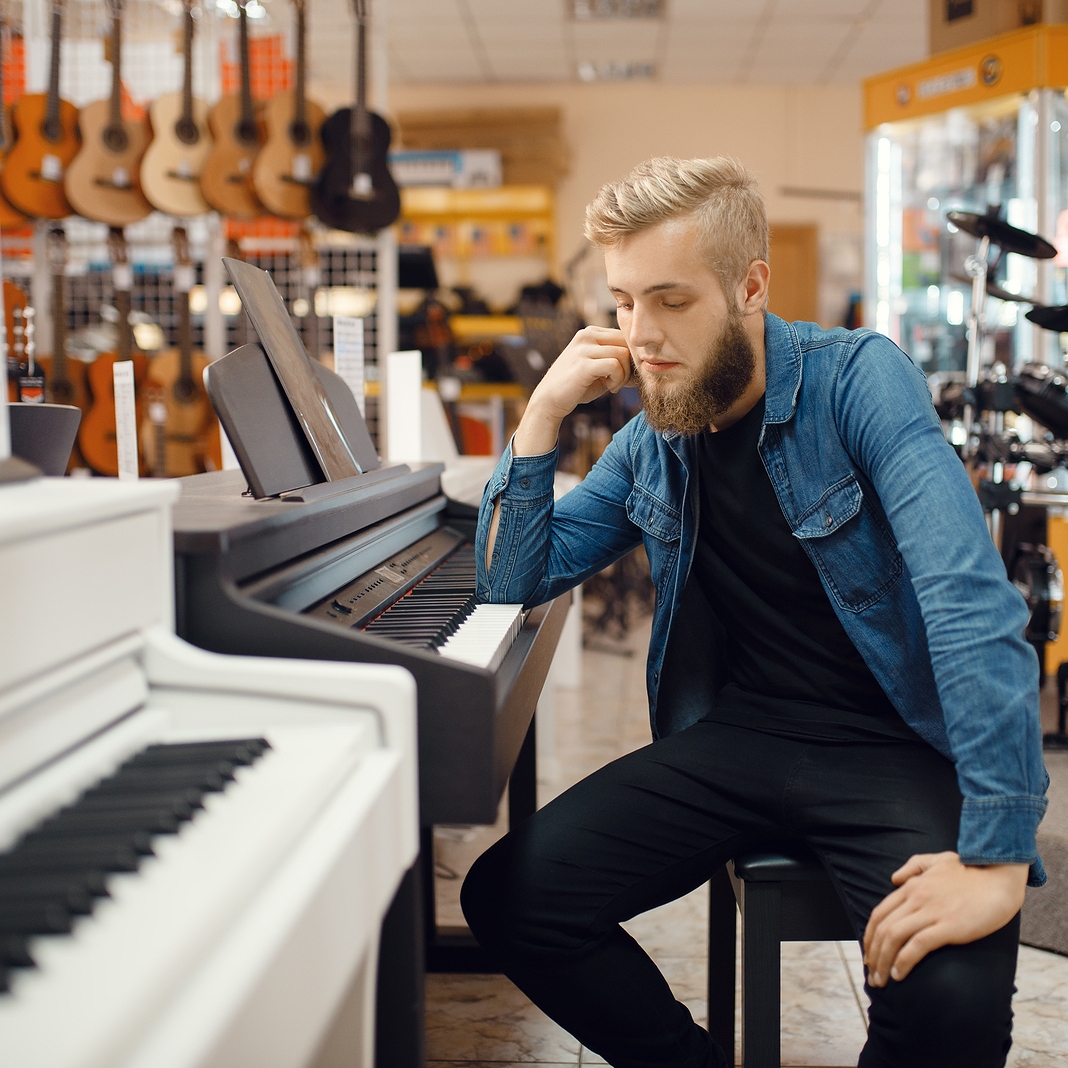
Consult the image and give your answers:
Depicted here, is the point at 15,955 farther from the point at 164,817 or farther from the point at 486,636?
the point at 486,636

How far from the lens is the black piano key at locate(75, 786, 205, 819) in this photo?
708 mm

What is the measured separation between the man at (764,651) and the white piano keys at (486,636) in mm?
79

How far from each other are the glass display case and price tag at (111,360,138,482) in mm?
3112

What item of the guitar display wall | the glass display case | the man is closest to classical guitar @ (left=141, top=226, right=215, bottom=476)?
the guitar display wall

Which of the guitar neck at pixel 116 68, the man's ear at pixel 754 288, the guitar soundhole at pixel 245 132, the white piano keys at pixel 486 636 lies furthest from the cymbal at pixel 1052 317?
the guitar neck at pixel 116 68

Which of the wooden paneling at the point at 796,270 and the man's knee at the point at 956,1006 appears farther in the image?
the wooden paneling at the point at 796,270

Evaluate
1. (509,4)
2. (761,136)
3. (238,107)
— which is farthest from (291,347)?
(761,136)

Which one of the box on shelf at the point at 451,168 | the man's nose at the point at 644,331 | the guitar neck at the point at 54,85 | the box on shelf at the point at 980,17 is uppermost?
the box on shelf at the point at 451,168

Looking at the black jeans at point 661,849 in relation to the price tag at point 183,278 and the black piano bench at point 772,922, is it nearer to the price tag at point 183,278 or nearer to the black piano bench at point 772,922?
the black piano bench at point 772,922

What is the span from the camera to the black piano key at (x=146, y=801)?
0.71m

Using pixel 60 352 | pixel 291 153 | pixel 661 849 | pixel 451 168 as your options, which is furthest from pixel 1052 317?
pixel 451 168

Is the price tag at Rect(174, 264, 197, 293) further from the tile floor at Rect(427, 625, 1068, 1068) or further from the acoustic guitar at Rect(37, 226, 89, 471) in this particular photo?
the tile floor at Rect(427, 625, 1068, 1068)

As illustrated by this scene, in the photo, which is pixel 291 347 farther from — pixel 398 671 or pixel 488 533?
pixel 398 671

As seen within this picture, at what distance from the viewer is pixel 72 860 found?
0.63 meters
